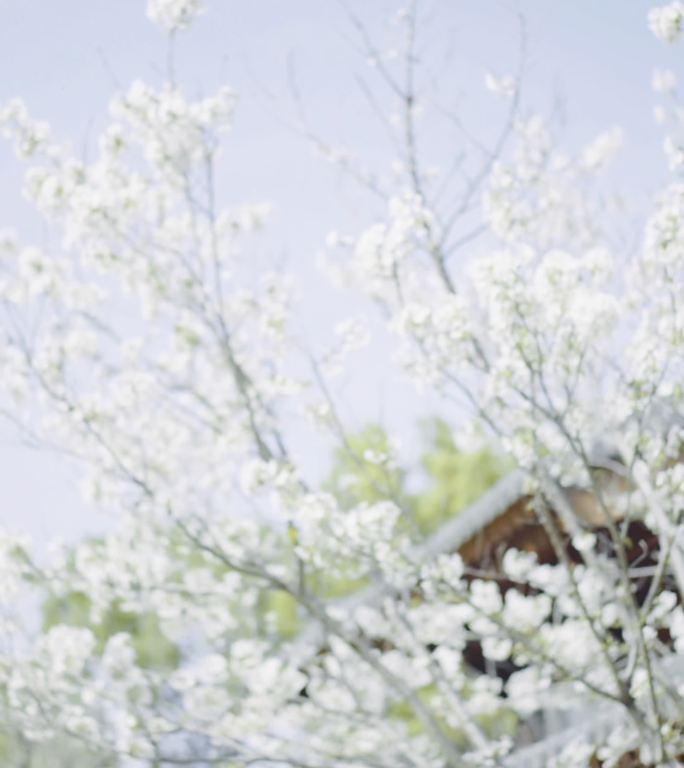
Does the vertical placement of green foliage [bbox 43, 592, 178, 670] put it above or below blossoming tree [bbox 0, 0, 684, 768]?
above

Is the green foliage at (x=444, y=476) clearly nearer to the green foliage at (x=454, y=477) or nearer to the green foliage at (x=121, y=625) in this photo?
the green foliage at (x=454, y=477)

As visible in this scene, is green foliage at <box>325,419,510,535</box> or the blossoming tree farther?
green foliage at <box>325,419,510,535</box>

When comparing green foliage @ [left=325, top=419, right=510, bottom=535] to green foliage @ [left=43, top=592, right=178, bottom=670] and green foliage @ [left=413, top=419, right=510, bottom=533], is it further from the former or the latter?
green foliage @ [left=43, top=592, right=178, bottom=670]

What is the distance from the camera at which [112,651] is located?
6.61 m

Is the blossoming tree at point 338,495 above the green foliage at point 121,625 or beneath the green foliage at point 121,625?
beneath

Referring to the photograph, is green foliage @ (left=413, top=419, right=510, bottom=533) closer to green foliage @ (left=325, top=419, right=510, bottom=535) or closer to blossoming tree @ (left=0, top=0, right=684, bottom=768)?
green foliage @ (left=325, top=419, right=510, bottom=535)

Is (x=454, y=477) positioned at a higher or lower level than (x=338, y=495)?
higher

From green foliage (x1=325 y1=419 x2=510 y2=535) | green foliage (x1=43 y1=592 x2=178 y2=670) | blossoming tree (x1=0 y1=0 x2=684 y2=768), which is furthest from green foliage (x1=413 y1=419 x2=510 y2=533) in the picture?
blossoming tree (x1=0 y1=0 x2=684 y2=768)

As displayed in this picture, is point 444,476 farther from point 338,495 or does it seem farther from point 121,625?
point 338,495


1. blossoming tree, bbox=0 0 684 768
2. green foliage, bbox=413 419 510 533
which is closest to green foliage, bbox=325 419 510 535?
green foliage, bbox=413 419 510 533

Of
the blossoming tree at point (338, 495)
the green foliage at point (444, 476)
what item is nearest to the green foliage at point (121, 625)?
the green foliage at point (444, 476)

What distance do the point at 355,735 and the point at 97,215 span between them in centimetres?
428

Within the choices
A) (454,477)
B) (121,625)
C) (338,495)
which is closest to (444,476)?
(454,477)

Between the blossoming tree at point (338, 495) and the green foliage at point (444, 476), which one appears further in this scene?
the green foliage at point (444, 476)
